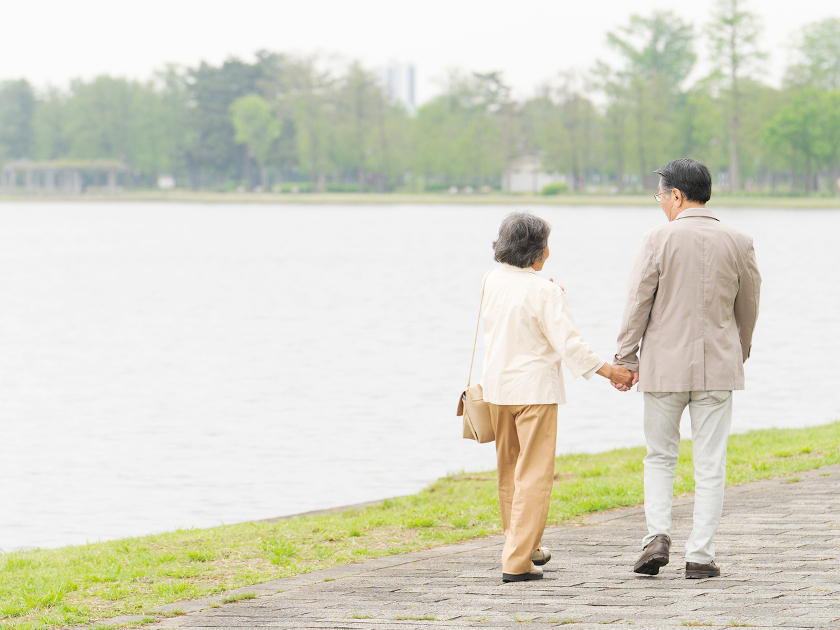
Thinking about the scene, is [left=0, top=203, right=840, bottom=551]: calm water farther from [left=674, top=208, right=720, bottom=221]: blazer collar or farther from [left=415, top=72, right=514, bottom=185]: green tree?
[left=415, top=72, right=514, bottom=185]: green tree

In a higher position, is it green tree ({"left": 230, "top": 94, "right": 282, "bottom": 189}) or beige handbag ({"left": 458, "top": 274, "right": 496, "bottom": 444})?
green tree ({"left": 230, "top": 94, "right": 282, "bottom": 189})

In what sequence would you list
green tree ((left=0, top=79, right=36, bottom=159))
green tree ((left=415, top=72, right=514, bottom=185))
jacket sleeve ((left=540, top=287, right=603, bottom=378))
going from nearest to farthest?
jacket sleeve ((left=540, top=287, right=603, bottom=378)) → green tree ((left=415, top=72, right=514, bottom=185)) → green tree ((left=0, top=79, right=36, bottom=159))

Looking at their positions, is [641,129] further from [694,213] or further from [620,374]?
[620,374]

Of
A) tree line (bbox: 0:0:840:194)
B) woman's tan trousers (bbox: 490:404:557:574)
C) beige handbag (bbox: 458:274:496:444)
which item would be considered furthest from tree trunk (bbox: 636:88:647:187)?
woman's tan trousers (bbox: 490:404:557:574)

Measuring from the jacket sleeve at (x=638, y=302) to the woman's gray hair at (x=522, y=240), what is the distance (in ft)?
1.44

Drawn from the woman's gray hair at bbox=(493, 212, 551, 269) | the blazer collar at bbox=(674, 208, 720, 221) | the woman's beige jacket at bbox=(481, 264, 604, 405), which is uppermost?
the blazer collar at bbox=(674, 208, 720, 221)

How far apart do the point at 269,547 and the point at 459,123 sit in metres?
117

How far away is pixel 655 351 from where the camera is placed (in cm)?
508

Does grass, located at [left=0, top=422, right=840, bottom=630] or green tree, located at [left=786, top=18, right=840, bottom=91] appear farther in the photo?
green tree, located at [left=786, top=18, right=840, bottom=91]

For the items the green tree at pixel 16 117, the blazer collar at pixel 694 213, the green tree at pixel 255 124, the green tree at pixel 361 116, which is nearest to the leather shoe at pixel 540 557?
the blazer collar at pixel 694 213

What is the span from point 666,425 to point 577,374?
0.52 m

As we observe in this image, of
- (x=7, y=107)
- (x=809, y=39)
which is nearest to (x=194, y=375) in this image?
(x=809, y=39)

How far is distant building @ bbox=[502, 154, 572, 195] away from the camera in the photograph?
388 feet

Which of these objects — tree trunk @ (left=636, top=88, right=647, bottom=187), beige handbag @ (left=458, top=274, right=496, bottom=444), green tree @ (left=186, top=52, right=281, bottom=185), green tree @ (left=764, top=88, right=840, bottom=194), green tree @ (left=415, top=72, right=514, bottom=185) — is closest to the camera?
beige handbag @ (left=458, top=274, right=496, bottom=444)
